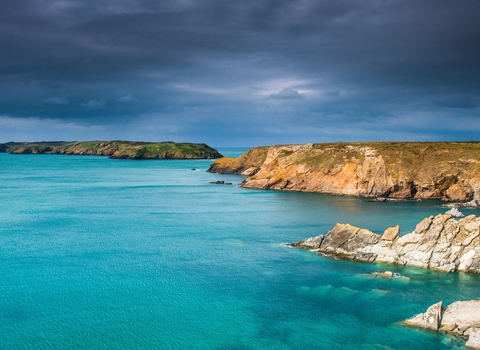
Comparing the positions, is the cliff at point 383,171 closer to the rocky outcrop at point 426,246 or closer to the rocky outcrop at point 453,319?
the rocky outcrop at point 426,246

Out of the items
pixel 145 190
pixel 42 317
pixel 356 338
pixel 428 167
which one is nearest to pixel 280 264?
pixel 356 338

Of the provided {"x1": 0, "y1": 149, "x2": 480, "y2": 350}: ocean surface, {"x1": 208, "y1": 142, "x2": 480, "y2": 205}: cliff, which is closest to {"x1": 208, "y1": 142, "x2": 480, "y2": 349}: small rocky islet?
{"x1": 208, "y1": 142, "x2": 480, "y2": 205}: cliff

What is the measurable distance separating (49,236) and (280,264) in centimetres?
3055

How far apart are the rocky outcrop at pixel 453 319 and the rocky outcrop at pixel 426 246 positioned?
11.6 m

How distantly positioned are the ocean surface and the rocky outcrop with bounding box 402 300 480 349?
2.68 feet

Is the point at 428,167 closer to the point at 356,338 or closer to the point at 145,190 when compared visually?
the point at 145,190

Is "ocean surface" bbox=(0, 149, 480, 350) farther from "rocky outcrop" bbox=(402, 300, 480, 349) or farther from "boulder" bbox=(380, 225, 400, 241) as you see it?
"boulder" bbox=(380, 225, 400, 241)

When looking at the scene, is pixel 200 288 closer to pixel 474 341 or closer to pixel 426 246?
pixel 474 341

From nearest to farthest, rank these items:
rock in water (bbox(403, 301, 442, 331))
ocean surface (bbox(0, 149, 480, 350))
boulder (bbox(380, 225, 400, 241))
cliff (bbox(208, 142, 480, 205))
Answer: ocean surface (bbox(0, 149, 480, 350))
rock in water (bbox(403, 301, 442, 331))
boulder (bbox(380, 225, 400, 241))
cliff (bbox(208, 142, 480, 205))

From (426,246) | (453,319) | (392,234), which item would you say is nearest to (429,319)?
(453,319)

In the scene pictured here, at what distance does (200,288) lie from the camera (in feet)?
117

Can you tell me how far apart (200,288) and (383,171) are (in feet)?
219

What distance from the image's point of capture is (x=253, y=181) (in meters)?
111

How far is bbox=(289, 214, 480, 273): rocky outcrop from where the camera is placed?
39.3 meters
